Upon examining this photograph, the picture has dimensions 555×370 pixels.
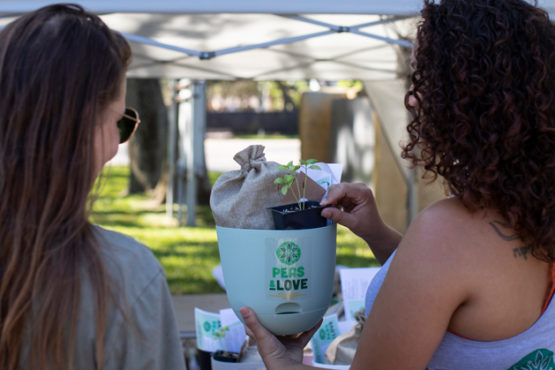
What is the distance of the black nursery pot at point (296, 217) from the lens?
1.17 m

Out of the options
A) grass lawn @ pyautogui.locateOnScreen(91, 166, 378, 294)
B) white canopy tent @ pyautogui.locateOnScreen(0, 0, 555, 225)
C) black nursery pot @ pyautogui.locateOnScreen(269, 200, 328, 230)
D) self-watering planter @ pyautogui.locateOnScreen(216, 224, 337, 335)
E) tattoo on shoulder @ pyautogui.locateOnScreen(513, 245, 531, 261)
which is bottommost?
grass lawn @ pyautogui.locateOnScreen(91, 166, 378, 294)

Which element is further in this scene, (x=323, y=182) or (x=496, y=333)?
(x=323, y=182)

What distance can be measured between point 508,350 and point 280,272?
1.40 feet

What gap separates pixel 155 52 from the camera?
3.48m

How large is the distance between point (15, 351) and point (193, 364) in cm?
159

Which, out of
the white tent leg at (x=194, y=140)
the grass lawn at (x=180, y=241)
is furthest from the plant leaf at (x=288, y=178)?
the white tent leg at (x=194, y=140)

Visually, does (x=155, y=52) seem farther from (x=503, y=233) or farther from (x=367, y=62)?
(x=503, y=233)

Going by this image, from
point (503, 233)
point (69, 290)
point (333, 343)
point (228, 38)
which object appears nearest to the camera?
point (69, 290)

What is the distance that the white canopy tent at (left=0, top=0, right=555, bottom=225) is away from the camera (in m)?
2.95

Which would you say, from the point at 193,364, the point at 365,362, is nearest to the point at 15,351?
the point at 365,362

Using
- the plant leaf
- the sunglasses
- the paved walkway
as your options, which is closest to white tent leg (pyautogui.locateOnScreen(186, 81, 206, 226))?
the paved walkway

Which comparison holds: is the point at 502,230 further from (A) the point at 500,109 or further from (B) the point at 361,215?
(B) the point at 361,215

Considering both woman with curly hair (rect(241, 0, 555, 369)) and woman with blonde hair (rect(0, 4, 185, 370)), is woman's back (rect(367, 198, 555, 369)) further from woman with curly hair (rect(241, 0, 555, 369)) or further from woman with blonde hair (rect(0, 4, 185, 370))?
woman with blonde hair (rect(0, 4, 185, 370))

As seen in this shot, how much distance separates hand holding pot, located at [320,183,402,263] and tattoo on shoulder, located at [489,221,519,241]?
333mm
